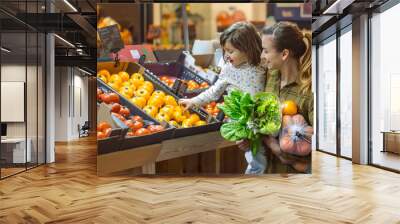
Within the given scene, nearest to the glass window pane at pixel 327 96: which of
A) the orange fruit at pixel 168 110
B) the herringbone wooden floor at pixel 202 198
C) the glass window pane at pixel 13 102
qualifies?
the herringbone wooden floor at pixel 202 198

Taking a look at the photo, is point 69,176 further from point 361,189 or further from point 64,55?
point 64,55

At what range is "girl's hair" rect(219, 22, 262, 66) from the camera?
652 centimetres

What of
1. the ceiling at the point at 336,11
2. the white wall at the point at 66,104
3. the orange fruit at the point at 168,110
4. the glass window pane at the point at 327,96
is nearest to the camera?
the orange fruit at the point at 168,110

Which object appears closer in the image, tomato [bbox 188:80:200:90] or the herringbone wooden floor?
the herringbone wooden floor

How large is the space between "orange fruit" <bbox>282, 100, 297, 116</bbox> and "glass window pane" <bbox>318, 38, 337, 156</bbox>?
3.95 m

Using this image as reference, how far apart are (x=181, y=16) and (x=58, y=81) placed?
34.1ft

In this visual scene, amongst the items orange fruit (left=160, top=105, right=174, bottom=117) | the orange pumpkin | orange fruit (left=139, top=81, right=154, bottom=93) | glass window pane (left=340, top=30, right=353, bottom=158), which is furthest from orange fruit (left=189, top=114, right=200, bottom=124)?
glass window pane (left=340, top=30, right=353, bottom=158)

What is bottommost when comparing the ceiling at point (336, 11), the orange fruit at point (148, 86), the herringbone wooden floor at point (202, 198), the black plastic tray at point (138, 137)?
the herringbone wooden floor at point (202, 198)

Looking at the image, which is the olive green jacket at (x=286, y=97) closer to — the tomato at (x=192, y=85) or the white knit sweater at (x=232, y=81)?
the white knit sweater at (x=232, y=81)

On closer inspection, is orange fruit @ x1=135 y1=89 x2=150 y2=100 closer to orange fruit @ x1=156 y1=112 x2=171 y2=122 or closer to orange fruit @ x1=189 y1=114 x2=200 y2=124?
orange fruit @ x1=156 y1=112 x2=171 y2=122

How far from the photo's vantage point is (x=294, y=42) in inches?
259

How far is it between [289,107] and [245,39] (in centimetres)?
122

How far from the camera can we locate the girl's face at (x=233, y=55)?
651cm

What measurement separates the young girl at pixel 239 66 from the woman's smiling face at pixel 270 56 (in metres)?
0.07
